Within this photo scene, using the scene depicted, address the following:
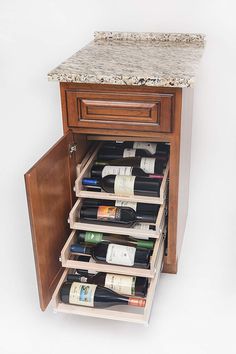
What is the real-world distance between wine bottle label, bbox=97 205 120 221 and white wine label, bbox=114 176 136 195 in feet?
0.19

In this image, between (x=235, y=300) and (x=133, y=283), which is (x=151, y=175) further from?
(x=235, y=300)

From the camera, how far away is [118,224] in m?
1.77

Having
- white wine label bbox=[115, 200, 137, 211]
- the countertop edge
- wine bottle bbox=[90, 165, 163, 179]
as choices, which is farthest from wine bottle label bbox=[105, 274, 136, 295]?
the countertop edge

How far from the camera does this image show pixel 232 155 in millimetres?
2396

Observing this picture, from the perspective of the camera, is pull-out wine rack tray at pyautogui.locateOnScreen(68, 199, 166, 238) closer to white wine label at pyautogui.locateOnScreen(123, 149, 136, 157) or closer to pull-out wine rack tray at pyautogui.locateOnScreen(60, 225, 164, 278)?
pull-out wine rack tray at pyautogui.locateOnScreen(60, 225, 164, 278)

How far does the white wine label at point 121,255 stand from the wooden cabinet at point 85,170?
0.02m

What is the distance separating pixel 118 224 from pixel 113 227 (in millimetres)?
36

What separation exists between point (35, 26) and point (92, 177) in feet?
2.81

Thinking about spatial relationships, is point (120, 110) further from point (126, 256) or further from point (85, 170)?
point (126, 256)

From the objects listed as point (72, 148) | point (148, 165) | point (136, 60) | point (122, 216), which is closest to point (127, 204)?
point (122, 216)

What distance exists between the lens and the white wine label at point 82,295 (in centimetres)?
164

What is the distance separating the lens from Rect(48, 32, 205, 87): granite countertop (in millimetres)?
1607

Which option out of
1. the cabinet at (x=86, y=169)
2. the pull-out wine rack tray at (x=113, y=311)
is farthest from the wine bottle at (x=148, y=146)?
the pull-out wine rack tray at (x=113, y=311)

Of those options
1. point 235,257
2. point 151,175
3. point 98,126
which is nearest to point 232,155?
point 235,257
